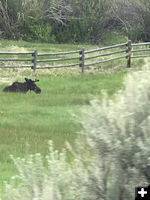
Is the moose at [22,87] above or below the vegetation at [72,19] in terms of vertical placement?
below

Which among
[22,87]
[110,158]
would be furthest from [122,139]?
[22,87]

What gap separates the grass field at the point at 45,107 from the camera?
11.2 m

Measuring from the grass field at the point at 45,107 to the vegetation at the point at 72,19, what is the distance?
8445mm

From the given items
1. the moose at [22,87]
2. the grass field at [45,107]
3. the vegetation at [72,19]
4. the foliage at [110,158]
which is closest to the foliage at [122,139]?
the foliage at [110,158]

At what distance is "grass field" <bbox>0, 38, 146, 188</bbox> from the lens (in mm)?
11152

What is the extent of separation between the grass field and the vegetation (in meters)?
8.44

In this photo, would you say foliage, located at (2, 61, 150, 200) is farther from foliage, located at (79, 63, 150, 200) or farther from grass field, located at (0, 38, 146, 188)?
grass field, located at (0, 38, 146, 188)

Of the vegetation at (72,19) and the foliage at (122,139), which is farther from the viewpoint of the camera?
the vegetation at (72,19)

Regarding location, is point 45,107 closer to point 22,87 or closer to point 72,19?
point 22,87

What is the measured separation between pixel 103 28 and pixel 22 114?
19.4m

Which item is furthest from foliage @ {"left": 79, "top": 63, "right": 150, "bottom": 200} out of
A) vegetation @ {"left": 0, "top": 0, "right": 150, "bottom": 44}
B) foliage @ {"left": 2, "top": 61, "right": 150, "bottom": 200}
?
vegetation @ {"left": 0, "top": 0, "right": 150, "bottom": 44}

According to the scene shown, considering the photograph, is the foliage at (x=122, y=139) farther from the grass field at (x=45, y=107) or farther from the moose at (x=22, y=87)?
the moose at (x=22, y=87)

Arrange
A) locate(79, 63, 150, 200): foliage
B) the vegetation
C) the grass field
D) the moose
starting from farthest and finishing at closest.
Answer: the vegetation → the moose → the grass field → locate(79, 63, 150, 200): foliage

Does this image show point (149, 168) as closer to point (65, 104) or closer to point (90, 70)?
point (65, 104)
